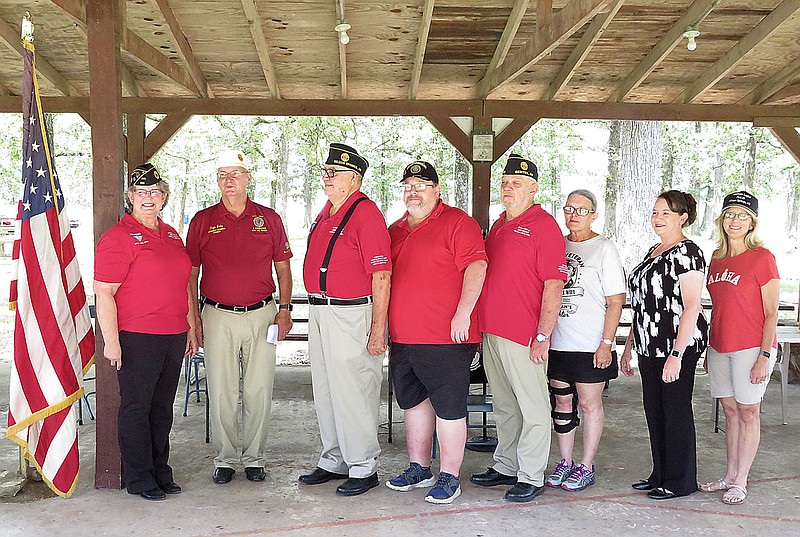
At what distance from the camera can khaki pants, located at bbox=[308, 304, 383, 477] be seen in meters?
3.72

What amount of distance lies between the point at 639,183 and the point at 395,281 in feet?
30.6

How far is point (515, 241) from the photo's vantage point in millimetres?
3629

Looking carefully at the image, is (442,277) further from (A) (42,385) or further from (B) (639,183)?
(B) (639,183)

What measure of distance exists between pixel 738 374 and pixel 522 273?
115cm

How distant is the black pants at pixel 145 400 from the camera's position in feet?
11.7

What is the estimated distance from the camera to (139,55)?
183 inches

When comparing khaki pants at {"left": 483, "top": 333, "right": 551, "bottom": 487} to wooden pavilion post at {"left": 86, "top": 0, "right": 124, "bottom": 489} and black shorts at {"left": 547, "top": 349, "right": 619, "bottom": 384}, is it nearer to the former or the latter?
black shorts at {"left": 547, "top": 349, "right": 619, "bottom": 384}

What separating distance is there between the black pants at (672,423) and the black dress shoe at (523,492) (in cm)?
62

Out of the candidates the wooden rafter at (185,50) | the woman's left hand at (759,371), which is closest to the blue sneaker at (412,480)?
the woman's left hand at (759,371)

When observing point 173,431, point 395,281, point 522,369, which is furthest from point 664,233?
point 173,431

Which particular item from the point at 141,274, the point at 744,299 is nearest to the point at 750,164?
the point at 744,299

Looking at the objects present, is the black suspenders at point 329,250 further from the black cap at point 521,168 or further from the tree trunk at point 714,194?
the tree trunk at point 714,194

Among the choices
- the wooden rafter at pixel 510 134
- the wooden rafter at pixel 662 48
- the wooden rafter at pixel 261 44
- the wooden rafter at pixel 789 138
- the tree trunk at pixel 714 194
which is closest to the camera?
the wooden rafter at pixel 261 44

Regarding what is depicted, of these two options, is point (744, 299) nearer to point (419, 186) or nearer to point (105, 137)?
point (419, 186)
